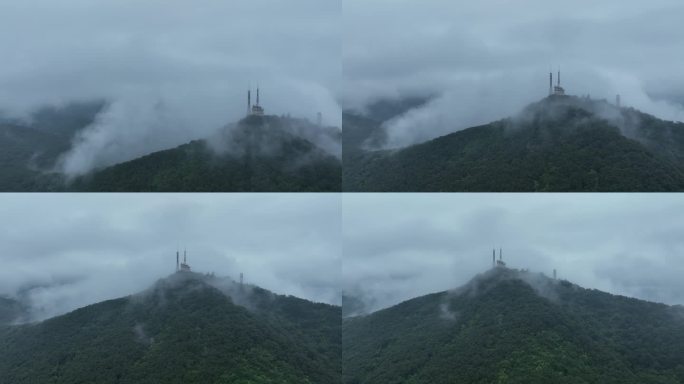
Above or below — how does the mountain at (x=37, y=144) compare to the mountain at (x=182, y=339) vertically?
above

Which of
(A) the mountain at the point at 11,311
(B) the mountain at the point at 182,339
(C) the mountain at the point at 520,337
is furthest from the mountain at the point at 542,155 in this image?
(A) the mountain at the point at 11,311

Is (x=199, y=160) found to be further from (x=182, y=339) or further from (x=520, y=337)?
(x=520, y=337)

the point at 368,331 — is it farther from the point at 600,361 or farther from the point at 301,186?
the point at 600,361

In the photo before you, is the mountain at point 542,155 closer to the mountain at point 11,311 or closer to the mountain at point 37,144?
the mountain at point 37,144

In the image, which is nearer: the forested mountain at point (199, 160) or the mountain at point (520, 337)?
the forested mountain at point (199, 160)

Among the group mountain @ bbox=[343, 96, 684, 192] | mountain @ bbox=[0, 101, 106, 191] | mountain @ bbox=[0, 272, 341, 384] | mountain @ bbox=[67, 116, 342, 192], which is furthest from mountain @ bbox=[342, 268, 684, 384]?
mountain @ bbox=[0, 101, 106, 191]
